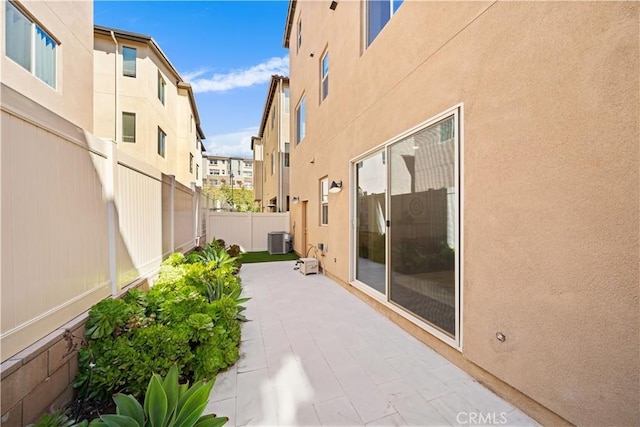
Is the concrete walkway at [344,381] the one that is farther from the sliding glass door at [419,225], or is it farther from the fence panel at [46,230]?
the fence panel at [46,230]

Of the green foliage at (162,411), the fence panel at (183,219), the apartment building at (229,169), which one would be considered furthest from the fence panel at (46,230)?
the apartment building at (229,169)

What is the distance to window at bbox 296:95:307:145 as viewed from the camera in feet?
30.7

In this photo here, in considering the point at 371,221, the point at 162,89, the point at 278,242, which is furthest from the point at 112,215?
the point at 162,89

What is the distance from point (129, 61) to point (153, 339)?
43.8 feet

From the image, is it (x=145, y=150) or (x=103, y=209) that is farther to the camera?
(x=145, y=150)

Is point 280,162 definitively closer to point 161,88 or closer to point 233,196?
point 161,88

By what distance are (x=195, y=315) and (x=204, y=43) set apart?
8728 millimetres

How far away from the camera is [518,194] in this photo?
2168 millimetres

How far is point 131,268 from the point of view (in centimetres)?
321

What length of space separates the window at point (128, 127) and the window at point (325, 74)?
28.3ft

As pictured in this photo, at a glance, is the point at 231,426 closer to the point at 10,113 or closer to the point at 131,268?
the point at 131,268

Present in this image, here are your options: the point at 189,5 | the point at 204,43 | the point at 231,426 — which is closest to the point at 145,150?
the point at 204,43

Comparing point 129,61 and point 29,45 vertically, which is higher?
point 129,61

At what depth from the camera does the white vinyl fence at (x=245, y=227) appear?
11.1m
